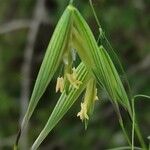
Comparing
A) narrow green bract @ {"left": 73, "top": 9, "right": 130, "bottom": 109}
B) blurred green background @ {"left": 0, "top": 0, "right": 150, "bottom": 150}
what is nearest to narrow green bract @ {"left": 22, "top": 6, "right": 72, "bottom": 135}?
narrow green bract @ {"left": 73, "top": 9, "right": 130, "bottom": 109}

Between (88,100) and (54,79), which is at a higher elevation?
(88,100)

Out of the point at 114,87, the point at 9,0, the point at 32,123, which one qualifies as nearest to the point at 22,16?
the point at 9,0

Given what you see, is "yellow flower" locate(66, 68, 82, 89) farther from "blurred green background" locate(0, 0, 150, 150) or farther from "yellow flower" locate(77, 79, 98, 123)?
"blurred green background" locate(0, 0, 150, 150)


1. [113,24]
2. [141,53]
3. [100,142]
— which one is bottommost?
[100,142]

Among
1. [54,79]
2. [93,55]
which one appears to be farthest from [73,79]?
[54,79]

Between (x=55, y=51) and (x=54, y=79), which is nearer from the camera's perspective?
(x=55, y=51)

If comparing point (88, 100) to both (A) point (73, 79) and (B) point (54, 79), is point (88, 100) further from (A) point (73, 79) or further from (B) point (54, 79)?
(B) point (54, 79)

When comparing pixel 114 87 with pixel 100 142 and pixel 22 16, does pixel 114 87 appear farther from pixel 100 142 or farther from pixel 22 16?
pixel 22 16

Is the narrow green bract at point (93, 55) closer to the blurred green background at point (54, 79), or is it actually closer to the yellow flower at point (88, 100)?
the yellow flower at point (88, 100)

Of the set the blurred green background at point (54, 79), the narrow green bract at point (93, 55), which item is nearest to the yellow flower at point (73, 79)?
the narrow green bract at point (93, 55)
